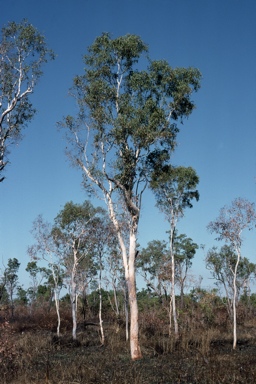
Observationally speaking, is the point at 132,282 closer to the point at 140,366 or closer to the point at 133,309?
Answer: the point at 133,309

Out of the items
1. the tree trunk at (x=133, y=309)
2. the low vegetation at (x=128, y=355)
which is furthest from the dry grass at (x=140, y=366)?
the tree trunk at (x=133, y=309)

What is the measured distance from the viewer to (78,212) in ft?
105

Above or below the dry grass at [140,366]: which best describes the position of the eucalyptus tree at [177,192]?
above

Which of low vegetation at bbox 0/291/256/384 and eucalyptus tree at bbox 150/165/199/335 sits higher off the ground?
eucalyptus tree at bbox 150/165/199/335

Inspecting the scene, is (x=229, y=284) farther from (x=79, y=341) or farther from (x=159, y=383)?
(x=159, y=383)

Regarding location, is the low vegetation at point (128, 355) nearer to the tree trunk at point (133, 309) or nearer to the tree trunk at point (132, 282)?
the tree trunk at point (133, 309)

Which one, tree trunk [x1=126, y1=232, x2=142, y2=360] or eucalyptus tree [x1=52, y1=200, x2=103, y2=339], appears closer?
tree trunk [x1=126, y1=232, x2=142, y2=360]

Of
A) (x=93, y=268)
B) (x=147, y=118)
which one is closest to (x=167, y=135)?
(x=147, y=118)

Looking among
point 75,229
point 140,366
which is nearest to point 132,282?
point 140,366

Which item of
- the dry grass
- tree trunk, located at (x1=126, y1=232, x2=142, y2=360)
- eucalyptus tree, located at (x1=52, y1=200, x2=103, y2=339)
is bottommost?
the dry grass

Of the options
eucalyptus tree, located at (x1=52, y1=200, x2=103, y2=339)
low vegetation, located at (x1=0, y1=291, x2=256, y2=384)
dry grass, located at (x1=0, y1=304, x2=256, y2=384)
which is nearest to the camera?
dry grass, located at (x1=0, y1=304, x2=256, y2=384)

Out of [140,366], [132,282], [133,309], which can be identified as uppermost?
[132,282]

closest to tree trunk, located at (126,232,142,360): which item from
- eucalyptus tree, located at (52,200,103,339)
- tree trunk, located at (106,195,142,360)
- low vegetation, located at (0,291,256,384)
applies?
tree trunk, located at (106,195,142,360)

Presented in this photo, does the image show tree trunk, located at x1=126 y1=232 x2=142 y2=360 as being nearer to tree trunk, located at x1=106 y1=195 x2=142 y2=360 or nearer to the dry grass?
tree trunk, located at x1=106 y1=195 x2=142 y2=360
